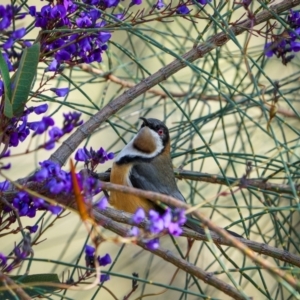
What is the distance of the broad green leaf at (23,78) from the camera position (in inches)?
49.5

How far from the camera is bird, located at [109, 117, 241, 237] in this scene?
214 cm

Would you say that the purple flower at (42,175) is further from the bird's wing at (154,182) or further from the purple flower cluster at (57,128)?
the bird's wing at (154,182)

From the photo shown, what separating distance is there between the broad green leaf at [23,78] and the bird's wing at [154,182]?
0.96 metres

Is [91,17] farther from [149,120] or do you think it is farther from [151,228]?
[149,120]

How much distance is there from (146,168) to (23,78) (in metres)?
1.07

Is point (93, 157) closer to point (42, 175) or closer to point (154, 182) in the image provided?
point (42, 175)

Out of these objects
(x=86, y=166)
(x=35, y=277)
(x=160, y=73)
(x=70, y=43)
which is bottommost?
(x=35, y=277)

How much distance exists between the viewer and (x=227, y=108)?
199 centimetres

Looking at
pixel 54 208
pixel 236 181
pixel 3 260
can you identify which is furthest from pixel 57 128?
pixel 236 181

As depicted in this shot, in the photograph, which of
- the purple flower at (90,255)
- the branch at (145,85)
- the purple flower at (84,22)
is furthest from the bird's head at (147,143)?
the purple flower at (90,255)

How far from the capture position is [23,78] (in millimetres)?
1276

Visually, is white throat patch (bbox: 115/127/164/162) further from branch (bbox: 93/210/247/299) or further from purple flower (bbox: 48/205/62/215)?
purple flower (bbox: 48/205/62/215)

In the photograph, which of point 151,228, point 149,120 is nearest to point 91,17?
point 151,228

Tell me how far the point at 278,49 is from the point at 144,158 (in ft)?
2.65
